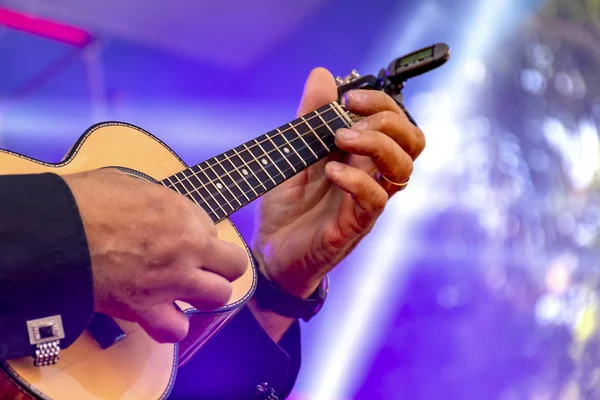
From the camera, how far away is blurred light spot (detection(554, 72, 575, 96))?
3055mm

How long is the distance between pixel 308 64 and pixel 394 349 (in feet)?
3.60

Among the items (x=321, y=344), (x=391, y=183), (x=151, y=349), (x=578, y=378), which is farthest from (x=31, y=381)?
(x=578, y=378)

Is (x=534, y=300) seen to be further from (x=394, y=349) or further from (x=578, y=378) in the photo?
(x=394, y=349)

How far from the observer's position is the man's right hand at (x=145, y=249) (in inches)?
35.3

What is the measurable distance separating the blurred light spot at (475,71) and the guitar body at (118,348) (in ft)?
6.03

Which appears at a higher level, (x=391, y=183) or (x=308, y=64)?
(x=308, y=64)

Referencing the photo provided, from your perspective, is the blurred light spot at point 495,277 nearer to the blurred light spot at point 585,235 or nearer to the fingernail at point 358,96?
the blurred light spot at point 585,235

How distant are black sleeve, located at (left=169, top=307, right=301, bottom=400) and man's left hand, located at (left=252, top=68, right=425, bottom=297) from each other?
134 mm

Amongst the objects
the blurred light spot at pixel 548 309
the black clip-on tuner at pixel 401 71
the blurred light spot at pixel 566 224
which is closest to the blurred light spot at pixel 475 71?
the blurred light spot at pixel 566 224

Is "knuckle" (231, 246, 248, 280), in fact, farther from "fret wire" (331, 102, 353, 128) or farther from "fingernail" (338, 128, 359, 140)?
"fret wire" (331, 102, 353, 128)

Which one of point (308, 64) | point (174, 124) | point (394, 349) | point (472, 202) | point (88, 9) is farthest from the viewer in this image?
point (472, 202)

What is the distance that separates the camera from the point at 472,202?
9.12ft

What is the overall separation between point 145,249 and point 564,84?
262cm

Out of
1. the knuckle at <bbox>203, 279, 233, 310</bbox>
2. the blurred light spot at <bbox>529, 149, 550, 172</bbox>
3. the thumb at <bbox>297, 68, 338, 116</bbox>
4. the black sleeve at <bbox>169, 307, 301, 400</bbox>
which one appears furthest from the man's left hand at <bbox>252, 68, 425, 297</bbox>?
the blurred light spot at <bbox>529, 149, 550, 172</bbox>
